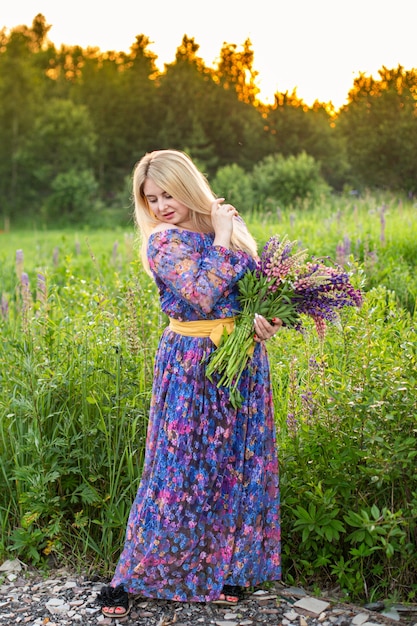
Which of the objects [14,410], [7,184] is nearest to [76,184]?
[7,184]

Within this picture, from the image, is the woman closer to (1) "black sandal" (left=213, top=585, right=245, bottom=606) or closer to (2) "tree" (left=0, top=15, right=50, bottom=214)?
(1) "black sandal" (left=213, top=585, right=245, bottom=606)

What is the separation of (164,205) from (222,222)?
26 cm

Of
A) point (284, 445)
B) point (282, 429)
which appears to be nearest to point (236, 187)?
point (282, 429)

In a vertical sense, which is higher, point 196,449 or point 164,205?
point 164,205

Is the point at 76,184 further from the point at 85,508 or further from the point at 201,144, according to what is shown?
the point at 85,508

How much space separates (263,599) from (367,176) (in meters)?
19.1

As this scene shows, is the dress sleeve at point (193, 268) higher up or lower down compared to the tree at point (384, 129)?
lower down

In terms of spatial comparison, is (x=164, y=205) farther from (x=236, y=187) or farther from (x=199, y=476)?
(x=236, y=187)

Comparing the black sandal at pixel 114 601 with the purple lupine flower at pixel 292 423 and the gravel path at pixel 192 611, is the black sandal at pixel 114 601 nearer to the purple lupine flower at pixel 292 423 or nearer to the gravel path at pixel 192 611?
the gravel path at pixel 192 611

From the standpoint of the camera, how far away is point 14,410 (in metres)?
3.95

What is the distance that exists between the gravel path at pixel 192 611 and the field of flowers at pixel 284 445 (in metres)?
0.11

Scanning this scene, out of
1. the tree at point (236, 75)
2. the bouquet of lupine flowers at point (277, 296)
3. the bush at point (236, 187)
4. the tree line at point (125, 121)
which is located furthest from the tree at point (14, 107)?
the bouquet of lupine flowers at point (277, 296)

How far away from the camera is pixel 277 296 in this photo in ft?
9.93

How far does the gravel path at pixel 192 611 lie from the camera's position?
305cm
